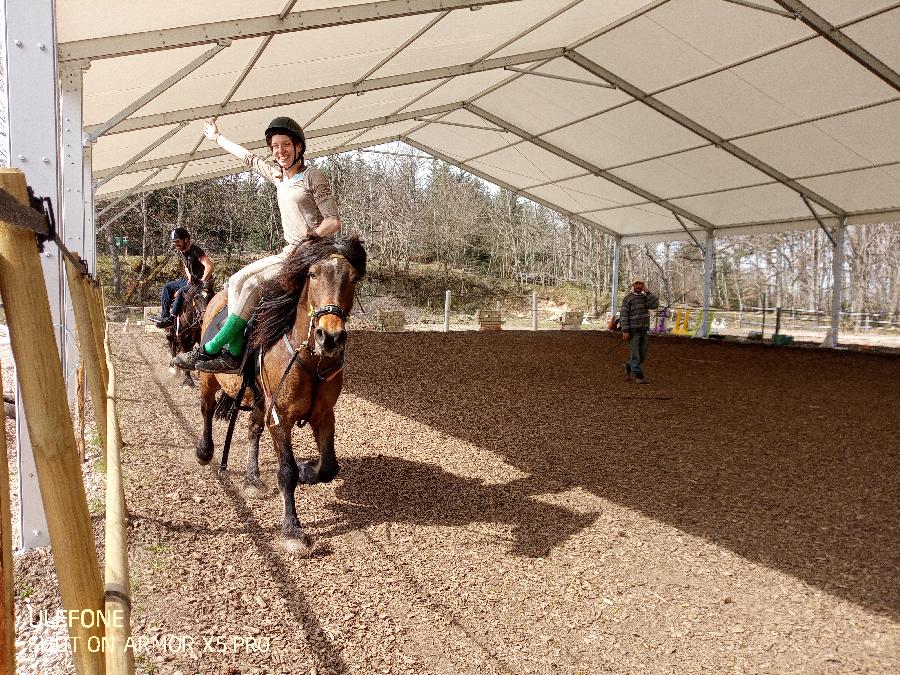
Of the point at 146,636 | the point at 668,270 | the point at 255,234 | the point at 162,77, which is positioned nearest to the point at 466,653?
the point at 146,636

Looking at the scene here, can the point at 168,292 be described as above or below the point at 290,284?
above

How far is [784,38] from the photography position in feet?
31.2

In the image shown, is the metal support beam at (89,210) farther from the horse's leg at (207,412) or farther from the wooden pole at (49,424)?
the wooden pole at (49,424)

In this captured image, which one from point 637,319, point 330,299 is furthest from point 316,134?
point 330,299

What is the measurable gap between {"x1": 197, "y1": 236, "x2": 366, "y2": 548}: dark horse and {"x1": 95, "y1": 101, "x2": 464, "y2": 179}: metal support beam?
353 inches

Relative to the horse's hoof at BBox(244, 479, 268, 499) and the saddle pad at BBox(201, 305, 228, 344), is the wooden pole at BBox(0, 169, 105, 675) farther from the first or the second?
the saddle pad at BBox(201, 305, 228, 344)

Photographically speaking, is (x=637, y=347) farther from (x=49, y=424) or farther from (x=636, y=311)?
(x=49, y=424)

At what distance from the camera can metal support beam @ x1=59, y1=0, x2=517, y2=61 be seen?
5230 mm

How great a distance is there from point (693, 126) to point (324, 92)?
354 inches

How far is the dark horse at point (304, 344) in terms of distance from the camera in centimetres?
335

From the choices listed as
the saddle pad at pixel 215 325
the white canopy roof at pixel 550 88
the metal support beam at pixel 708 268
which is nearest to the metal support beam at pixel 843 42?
the white canopy roof at pixel 550 88

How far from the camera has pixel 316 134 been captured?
13.6 metres

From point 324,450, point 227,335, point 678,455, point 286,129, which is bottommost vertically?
point 678,455

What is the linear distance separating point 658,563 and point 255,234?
3124 centimetres
